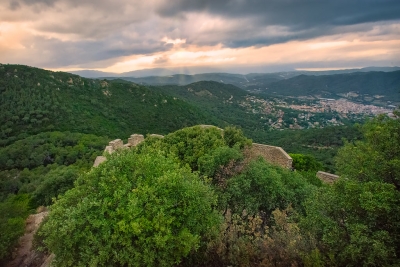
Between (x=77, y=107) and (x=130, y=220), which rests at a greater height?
(x=130, y=220)

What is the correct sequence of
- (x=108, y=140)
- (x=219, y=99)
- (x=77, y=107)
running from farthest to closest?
(x=219, y=99) → (x=77, y=107) → (x=108, y=140)

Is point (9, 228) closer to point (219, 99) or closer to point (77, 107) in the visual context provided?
point (77, 107)

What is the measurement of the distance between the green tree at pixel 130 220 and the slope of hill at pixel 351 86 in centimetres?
14657

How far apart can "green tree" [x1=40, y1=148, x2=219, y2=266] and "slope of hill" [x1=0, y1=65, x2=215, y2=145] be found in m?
40.0

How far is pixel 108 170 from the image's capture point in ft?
23.9

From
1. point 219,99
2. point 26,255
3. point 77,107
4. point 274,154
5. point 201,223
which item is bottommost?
point 219,99

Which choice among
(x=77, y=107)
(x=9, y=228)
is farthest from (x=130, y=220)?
(x=77, y=107)

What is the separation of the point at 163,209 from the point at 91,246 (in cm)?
182

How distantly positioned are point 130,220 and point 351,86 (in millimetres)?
195014

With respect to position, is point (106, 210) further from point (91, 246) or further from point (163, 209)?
point (163, 209)

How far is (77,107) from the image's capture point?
50500 mm

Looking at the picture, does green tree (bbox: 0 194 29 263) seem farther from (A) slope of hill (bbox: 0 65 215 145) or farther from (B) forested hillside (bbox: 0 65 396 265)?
(A) slope of hill (bbox: 0 65 215 145)

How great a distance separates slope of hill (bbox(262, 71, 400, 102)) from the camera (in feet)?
463

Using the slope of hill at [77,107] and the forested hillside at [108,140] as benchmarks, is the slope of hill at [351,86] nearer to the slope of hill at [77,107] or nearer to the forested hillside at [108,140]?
the forested hillside at [108,140]
